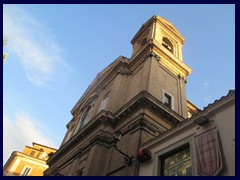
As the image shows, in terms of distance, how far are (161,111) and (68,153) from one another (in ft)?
22.7

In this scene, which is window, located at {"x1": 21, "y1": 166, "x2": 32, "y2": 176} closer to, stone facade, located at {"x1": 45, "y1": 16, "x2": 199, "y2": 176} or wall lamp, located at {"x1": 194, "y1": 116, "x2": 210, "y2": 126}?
stone facade, located at {"x1": 45, "y1": 16, "x2": 199, "y2": 176}

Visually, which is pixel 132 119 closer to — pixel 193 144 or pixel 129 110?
pixel 129 110

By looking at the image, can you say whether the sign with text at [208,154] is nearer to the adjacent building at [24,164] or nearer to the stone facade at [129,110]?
the stone facade at [129,110]

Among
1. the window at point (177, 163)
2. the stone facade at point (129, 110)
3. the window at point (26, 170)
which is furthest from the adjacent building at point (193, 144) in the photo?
the window at point (26, 170)

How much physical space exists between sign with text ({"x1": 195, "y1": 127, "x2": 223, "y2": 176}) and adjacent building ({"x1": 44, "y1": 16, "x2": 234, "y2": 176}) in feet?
1.11

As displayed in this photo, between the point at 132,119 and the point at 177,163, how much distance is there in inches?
178

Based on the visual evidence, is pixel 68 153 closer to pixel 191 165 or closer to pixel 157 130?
pixel 157 130

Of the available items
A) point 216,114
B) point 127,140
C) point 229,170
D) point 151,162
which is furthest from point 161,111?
point 229,170

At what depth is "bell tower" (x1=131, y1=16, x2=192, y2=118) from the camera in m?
16.3

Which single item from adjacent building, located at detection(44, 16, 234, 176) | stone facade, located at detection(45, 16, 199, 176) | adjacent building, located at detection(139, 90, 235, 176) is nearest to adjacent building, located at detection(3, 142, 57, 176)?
stone facade, located at detection(45, 16, 199, 176)

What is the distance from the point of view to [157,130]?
12.8 m

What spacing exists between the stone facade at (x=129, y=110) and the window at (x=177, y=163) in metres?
1.38

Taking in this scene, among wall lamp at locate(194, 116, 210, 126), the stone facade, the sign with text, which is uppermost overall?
the stone facade

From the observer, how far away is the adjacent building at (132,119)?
1062cm
